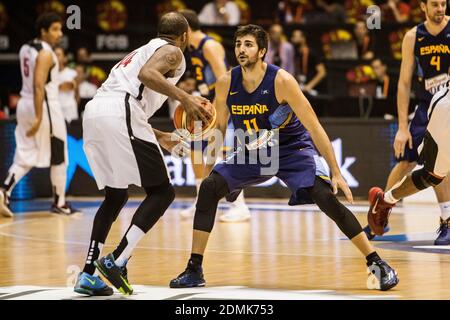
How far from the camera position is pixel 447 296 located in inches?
247

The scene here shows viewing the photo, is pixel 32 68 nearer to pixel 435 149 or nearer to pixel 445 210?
pixel 445 210

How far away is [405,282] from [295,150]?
1.15 metres

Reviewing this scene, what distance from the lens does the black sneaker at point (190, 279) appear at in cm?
669

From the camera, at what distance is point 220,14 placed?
17.9 metres

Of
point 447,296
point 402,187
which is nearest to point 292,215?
point 402,187

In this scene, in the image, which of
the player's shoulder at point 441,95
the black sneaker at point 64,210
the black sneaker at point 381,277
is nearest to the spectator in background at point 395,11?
the black sneaker at point 64,210

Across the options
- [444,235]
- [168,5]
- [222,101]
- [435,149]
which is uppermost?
[168,5]

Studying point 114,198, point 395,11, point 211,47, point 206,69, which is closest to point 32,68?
point 206,69

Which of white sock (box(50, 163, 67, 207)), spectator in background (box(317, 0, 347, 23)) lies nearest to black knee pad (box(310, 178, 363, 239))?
white sock (box(50, 163, 67, 207))

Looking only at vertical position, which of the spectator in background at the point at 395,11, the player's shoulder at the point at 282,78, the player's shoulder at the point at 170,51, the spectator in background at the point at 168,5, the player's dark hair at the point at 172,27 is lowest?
the player's shoulder at the point at 282,78

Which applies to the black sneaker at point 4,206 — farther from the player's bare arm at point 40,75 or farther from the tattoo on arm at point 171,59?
the tattoo on arm at point 171,59

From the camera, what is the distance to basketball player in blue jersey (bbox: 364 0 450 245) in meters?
8.95

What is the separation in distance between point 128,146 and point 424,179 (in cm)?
292

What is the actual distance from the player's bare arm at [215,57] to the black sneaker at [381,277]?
15.6 ft
